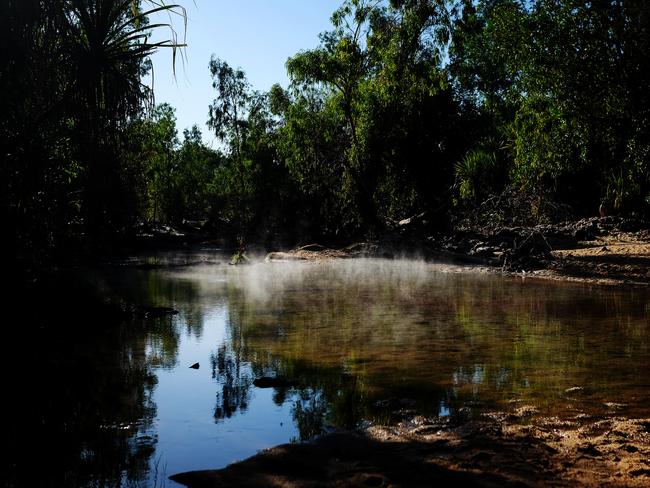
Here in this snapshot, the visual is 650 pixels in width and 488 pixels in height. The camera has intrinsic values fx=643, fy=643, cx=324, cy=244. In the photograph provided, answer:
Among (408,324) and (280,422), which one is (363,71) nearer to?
(408,324)

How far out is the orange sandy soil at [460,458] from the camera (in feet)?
14.4

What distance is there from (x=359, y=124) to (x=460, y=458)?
25618 millimetres

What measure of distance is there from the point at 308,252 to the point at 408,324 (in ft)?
62.6

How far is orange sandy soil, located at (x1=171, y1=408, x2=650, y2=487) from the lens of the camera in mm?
4383

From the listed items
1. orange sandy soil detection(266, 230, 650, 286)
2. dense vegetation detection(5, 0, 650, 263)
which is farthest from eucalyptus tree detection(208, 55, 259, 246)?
orange sandy soil detection(266, 230, 650, 286)

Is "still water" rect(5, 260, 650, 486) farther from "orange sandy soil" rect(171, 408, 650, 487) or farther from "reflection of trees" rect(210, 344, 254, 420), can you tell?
"orange sandy soil" rect(171, 408, 650, 487)

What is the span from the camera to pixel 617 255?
21.2 meters

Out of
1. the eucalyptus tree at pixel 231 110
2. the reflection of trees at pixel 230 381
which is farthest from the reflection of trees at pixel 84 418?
the eucalyptus tree at pixel 231 110

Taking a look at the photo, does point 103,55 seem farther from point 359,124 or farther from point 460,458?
point 359,124

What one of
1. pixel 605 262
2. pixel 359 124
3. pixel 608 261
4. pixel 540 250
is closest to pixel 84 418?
pixel 605 262

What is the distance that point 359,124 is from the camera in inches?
1158

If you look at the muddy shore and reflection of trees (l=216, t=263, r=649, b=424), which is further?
reflection of trees (l=216, t=263, r=649, b=424)

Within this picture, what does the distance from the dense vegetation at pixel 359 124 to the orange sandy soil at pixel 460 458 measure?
6.58 metres

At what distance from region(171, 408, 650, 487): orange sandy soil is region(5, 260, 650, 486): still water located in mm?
546
